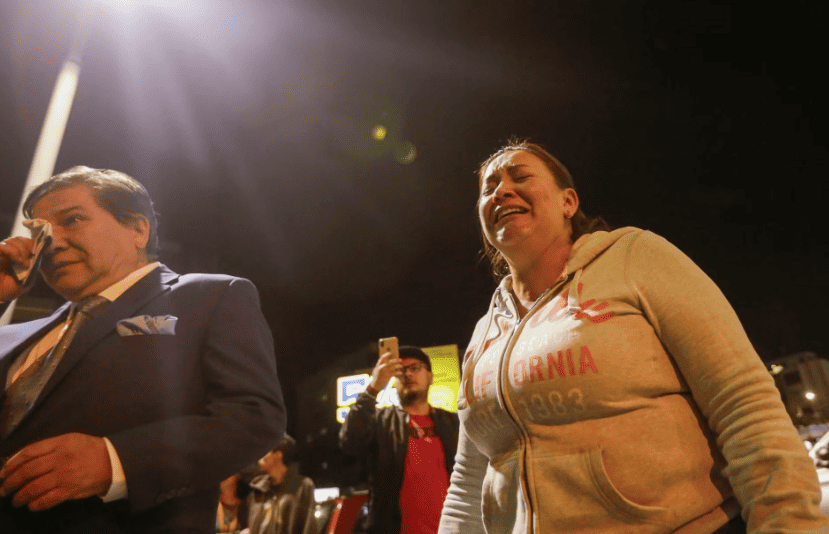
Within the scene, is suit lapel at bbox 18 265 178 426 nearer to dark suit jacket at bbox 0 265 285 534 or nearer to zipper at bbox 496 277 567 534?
dark suit jacket at bbox 0 265 285 534

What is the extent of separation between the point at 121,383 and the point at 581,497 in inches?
55.5

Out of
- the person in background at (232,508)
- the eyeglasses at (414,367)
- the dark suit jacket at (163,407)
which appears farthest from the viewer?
the person in background at (232,508)

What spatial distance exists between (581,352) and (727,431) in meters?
0.43

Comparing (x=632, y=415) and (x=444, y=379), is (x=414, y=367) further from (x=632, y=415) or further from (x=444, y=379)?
(x=444, y=379)

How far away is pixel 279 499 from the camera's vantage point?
5.99 m

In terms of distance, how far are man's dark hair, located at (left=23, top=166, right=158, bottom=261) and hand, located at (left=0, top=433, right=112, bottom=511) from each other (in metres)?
0.85

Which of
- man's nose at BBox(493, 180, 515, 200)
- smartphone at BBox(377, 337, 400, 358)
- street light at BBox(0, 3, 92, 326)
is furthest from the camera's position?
smartphone at BBox(377, 337, 400, 358)

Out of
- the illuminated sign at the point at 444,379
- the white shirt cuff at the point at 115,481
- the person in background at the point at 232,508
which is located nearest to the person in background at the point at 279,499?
the person in background at the point at 232,508

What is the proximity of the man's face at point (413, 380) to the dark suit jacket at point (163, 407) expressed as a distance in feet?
11.5

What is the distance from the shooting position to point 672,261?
158cm

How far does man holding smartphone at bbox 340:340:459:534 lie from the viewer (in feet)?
13.3

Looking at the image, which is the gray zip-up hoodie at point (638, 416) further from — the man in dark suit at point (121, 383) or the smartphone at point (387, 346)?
the smartphone at point (387, 346)

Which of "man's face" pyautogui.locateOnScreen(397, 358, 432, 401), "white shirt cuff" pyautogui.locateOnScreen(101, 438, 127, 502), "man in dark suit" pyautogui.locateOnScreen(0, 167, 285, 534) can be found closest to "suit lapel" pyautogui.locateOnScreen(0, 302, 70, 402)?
"man in dark suit" pyautogui.locateOnScreen(0, 167, 285, 534)

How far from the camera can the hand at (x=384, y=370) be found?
4.66 meters
